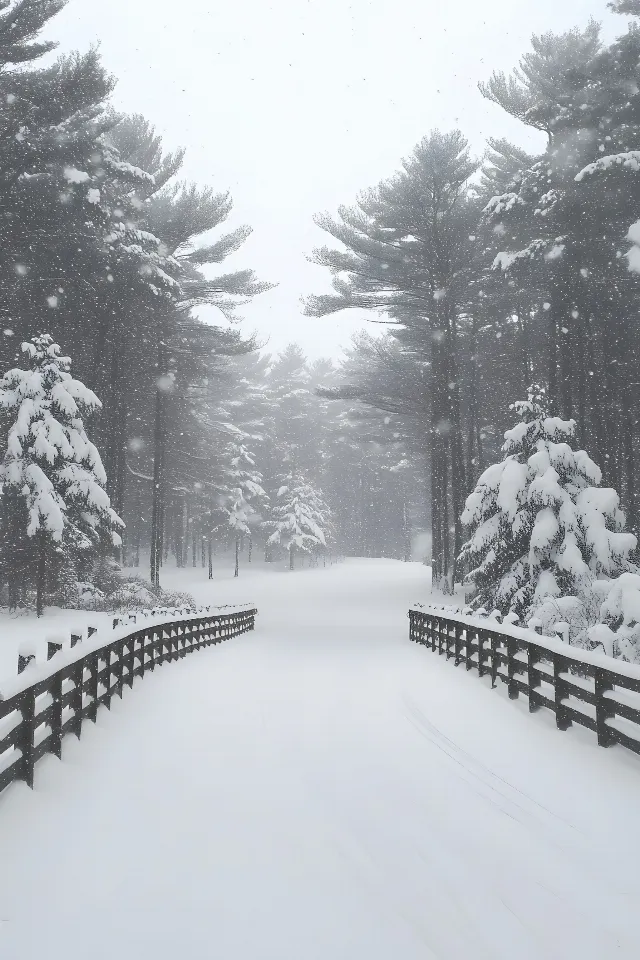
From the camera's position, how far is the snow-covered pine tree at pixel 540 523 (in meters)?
14.2

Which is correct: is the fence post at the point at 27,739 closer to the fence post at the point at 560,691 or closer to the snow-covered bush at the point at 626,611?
the fence post at the point at 560,691

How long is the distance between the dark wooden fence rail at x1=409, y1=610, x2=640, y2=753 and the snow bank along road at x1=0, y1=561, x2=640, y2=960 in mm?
226

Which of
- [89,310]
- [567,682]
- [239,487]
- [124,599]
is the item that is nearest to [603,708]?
[567,682]

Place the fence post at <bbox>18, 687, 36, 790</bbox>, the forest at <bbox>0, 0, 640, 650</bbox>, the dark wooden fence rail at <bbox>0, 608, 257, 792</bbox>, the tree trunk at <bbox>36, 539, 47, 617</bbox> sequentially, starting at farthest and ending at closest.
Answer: the tree trunk at <bbox>36, 539, 47, 617</bbox> < the forest at <bbox>0, 0, 640, 650</bbox> < the fence post at <bbox>18, 687, 36, 790</bbox> < the dark wooden fence rail at <bbox>0, 608, 257, 792</bbox>

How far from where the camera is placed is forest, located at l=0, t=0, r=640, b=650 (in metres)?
15.9

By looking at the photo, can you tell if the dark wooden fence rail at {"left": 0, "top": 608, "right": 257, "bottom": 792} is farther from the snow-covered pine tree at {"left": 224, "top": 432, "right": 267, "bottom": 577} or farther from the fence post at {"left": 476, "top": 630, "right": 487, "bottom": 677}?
the snow-covered pine tree at {"left": 224, "top": 432, "right": 267, "bottom": 577}

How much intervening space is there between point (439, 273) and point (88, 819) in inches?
1201

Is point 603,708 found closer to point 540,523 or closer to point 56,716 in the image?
point 56,716

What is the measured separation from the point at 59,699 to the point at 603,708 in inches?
205

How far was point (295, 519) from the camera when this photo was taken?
207 feet

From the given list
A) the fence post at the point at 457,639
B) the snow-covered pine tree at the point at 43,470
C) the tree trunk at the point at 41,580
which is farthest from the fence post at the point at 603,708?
the tree trunk at the point at 41,580

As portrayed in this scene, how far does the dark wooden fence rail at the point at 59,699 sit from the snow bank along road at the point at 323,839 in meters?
0.24

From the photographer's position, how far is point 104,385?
3178 cm

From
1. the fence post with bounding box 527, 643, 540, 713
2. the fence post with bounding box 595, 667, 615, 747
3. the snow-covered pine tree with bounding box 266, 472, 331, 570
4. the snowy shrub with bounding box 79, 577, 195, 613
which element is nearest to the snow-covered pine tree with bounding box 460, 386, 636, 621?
the fence post with bounding box 527, 643, 540, 713
